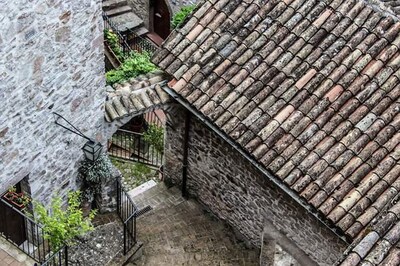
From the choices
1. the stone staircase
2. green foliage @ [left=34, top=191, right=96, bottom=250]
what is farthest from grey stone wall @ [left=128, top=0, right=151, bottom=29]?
green foliage @ [left=34, top=191, right=96, bottom=250]

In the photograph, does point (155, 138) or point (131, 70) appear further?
point (131, 70)

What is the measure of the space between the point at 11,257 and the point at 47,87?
109 inches

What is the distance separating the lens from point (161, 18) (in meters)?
24.7

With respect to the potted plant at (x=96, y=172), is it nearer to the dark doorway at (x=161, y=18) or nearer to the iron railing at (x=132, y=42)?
the iron railing at (x=132, y=42)

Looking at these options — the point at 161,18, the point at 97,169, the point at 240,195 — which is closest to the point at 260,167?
the point at 240,195

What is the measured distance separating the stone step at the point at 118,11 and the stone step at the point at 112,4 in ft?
0.33

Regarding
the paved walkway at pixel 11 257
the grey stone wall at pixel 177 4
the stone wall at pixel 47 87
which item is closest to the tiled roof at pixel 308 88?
the stone wall at pixel 47 87

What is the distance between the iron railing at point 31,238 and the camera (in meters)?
12.7

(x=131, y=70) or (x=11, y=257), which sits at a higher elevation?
(x=131, y=70)

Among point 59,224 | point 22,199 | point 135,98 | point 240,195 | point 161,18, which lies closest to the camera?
point 59,224

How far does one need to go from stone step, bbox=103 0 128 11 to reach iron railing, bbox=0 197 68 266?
11389 millimetres

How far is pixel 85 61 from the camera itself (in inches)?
517

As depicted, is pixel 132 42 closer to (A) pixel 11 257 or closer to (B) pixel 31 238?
(B) pixel 31 238

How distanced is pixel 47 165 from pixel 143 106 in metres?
2.08
